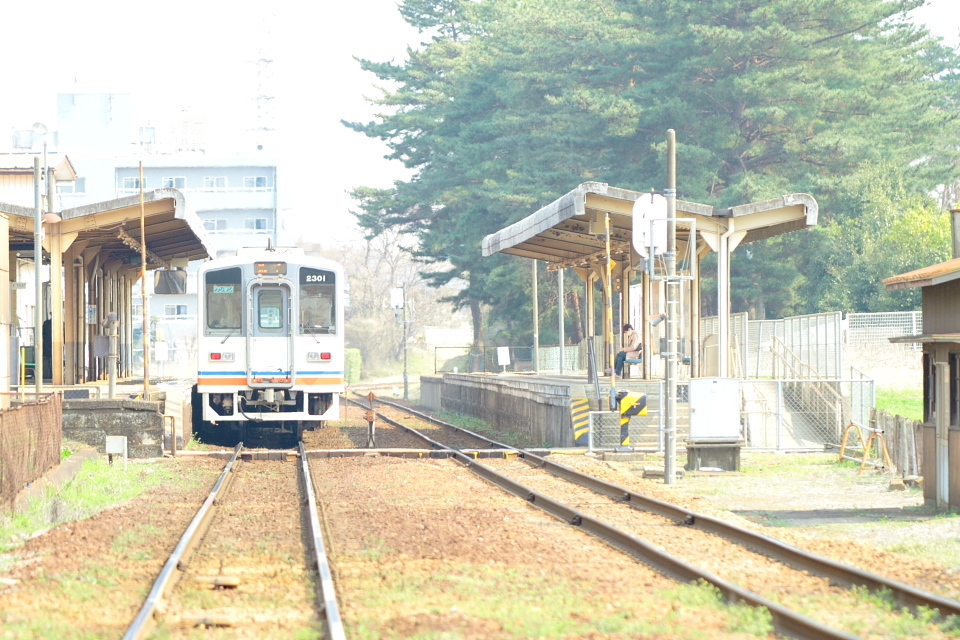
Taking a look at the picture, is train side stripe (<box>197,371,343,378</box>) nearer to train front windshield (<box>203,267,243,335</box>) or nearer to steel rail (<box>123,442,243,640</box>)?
train front windshield (<box>203,267,243,335</box>)

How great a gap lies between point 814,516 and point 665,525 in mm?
1947

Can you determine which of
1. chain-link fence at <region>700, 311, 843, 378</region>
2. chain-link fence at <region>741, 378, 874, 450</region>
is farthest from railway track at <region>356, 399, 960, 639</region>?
chain-link fence at <region>700, 311, 843, 378</region>

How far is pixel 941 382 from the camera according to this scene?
12016 mm

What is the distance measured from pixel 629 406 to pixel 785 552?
28.4ft

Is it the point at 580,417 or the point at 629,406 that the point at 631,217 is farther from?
the point at 629,406

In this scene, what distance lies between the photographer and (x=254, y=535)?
32.8ft

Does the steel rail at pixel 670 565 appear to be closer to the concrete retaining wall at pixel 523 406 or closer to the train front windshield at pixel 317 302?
the concrete retaining wall at pixel 523 406

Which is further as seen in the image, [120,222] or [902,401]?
[902,401]

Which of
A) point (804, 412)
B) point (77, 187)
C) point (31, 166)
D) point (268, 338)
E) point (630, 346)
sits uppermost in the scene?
point (77, 187)

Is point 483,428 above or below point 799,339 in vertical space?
below

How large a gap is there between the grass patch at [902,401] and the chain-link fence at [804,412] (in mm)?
8251

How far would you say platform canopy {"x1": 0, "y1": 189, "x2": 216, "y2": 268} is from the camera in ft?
67.3

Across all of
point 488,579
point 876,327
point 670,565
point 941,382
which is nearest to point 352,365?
point 876,327

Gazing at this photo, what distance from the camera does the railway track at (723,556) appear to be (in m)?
6.94
